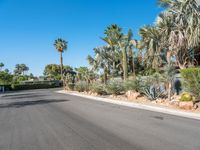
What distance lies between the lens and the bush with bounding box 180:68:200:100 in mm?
12336

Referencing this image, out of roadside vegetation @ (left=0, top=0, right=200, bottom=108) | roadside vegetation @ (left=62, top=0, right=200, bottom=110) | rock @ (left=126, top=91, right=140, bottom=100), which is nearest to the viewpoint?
roadside vegetation @ (left=0, top=0, right=200, bottom=108)

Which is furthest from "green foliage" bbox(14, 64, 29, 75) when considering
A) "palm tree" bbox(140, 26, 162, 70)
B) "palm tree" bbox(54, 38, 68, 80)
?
"palm tree" bbox(140, 26, 162, 70)

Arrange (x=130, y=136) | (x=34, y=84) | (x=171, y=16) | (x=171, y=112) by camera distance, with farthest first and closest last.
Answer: (x=34, y=84) < (x=171, y=16) < (x=171, y=112) < (x=130, y=136)

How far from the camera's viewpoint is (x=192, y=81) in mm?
12758

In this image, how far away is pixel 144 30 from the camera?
78.7 ft

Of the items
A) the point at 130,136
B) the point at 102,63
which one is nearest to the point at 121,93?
the point at 130,136

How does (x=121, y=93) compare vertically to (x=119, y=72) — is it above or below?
below

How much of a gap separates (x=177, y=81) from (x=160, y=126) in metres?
10.5

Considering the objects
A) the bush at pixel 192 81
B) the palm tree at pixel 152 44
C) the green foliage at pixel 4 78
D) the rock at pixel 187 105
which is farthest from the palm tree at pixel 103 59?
the green foliage at pixel 4 78

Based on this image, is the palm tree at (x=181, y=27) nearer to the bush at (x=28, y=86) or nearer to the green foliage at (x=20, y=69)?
the bush at (x=28, y=86)

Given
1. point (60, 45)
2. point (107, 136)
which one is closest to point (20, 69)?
point (60, 45)

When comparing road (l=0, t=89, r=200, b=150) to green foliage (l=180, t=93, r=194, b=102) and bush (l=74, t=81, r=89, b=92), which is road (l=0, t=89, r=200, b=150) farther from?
bush (l=74, t=81, r=89, b=92)

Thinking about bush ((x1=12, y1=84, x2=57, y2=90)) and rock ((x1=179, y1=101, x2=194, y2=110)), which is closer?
rock ((x1=179, y1=101, x2=194, y2=110))

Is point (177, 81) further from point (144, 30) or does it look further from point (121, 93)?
point (144, 30)
